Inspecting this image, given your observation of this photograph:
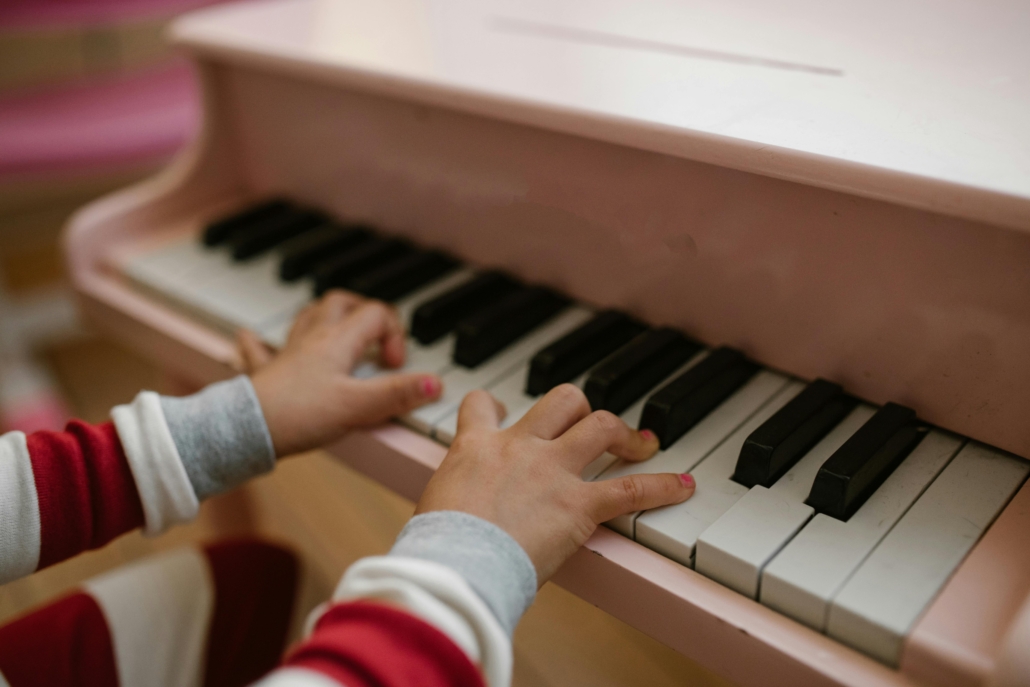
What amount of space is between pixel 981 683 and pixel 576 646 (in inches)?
14.8

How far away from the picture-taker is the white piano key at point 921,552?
61cm

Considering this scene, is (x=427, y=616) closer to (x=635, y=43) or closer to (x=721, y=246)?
(x=721, y=246)

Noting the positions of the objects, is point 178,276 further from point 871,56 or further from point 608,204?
point 871,56

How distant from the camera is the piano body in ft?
2.14

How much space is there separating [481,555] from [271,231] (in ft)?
2.57

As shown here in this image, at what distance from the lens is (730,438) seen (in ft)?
2.64

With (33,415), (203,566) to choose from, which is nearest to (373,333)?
(203,566)

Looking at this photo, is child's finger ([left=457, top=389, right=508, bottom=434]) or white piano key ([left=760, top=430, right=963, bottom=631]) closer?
white piano key ([left=760, top=430, right=963, bottom=631])

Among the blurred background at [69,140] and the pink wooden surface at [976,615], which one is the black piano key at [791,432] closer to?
the pink wooden surface at [976,615]

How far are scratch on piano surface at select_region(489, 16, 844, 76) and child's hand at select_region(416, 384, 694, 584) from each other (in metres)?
0.43

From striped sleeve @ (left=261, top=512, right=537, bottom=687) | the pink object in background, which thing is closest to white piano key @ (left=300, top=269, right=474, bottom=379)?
striped sleeve @ (left=261, top=512, right=537, bottom=687)

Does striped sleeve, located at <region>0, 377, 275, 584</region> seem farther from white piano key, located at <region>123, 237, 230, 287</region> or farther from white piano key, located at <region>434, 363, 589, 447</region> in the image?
white piano key, located at <region>123, 237, 230, 287</region>

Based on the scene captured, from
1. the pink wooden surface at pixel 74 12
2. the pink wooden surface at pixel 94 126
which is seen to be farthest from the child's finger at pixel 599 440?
the pink wooden surface at pixel 74 12

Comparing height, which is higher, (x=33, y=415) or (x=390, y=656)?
(x=390, y=656)
